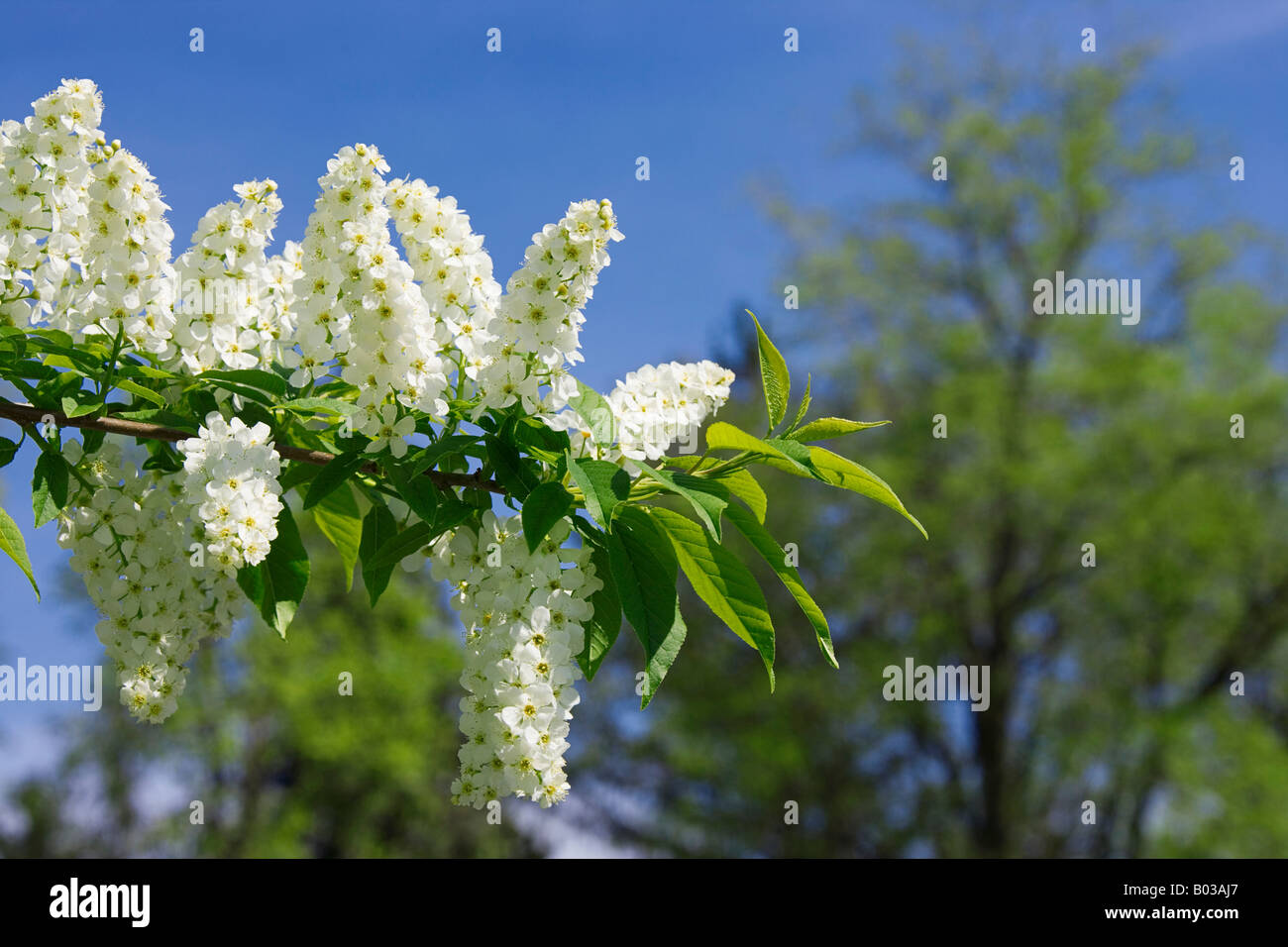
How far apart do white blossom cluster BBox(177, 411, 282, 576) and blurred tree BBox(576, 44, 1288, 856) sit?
1207 centimetres

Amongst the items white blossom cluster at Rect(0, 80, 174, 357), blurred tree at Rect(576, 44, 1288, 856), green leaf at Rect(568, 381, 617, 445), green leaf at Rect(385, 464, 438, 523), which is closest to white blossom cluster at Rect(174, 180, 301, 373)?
white blossom cluster at Rect(0, 80, 174, 357)

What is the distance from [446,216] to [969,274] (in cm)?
1370

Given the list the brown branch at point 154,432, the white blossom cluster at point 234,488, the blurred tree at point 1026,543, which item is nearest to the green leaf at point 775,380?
the brown branch at point 154,432

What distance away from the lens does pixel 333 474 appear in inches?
60.0

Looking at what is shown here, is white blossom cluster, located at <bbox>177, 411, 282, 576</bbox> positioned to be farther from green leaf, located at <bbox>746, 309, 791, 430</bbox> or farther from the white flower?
green leaf, located at <bbox>746, 309, 791, 430</bbox>

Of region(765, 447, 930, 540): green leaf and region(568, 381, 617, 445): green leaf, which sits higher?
region(568, 381, 617, 445): green leaf

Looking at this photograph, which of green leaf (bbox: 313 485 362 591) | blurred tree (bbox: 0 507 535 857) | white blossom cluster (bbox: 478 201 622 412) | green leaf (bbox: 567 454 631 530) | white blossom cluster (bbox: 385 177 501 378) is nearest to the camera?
green leaf (bbox: 567 454 631 530)

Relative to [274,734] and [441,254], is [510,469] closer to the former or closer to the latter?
[441,254]

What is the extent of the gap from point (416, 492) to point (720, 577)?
0.41 metres

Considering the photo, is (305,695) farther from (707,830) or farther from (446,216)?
(446,216)

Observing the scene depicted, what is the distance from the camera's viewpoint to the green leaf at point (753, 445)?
1.49 m

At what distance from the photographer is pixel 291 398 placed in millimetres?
1619

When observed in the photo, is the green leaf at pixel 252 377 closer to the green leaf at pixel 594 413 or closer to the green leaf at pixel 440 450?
the green leaf at pixel 440 450

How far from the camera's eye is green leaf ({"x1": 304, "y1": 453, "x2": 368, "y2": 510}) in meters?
1.52
